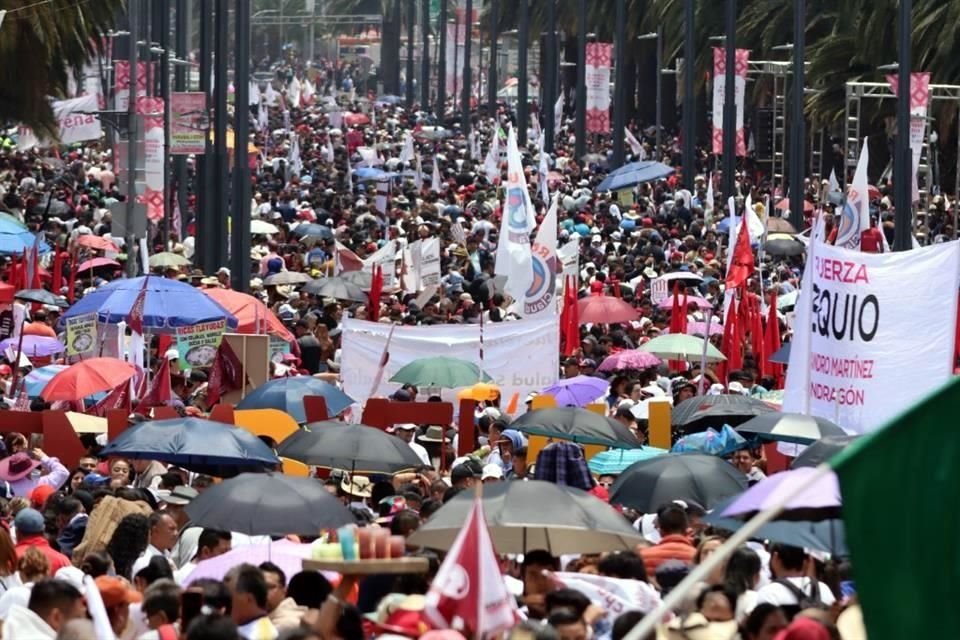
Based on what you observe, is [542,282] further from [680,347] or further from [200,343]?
[200,343]

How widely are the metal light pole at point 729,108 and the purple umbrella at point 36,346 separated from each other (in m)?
25.9

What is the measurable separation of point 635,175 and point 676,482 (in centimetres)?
3105

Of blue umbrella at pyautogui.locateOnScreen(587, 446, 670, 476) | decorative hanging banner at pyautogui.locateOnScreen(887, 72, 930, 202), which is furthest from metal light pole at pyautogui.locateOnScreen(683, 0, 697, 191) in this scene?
blue umbrella at pyautogui.locateOnScreen(587, 446, 670, 476)

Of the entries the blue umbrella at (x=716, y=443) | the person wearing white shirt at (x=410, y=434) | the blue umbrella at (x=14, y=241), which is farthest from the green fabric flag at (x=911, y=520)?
the blue umbrella at (x=14, y=241)

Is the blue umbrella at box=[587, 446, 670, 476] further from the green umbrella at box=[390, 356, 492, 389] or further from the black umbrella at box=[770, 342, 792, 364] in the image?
the black umbrella at box=[770, 342, 792, 364]

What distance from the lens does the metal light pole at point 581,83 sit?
61000 mm

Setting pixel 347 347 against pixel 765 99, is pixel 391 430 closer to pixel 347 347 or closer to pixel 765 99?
pixel 347 347

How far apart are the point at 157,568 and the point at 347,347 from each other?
9.12 m

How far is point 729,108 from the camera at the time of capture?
4638cm

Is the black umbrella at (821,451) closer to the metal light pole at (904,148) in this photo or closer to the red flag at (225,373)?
the red flag at (225,373)

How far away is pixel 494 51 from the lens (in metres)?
84.0

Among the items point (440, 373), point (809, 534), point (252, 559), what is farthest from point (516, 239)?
point (809, 534)

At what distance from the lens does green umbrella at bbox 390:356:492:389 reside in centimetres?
1839

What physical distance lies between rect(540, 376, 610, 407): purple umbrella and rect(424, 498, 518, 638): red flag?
10842 millimetres
